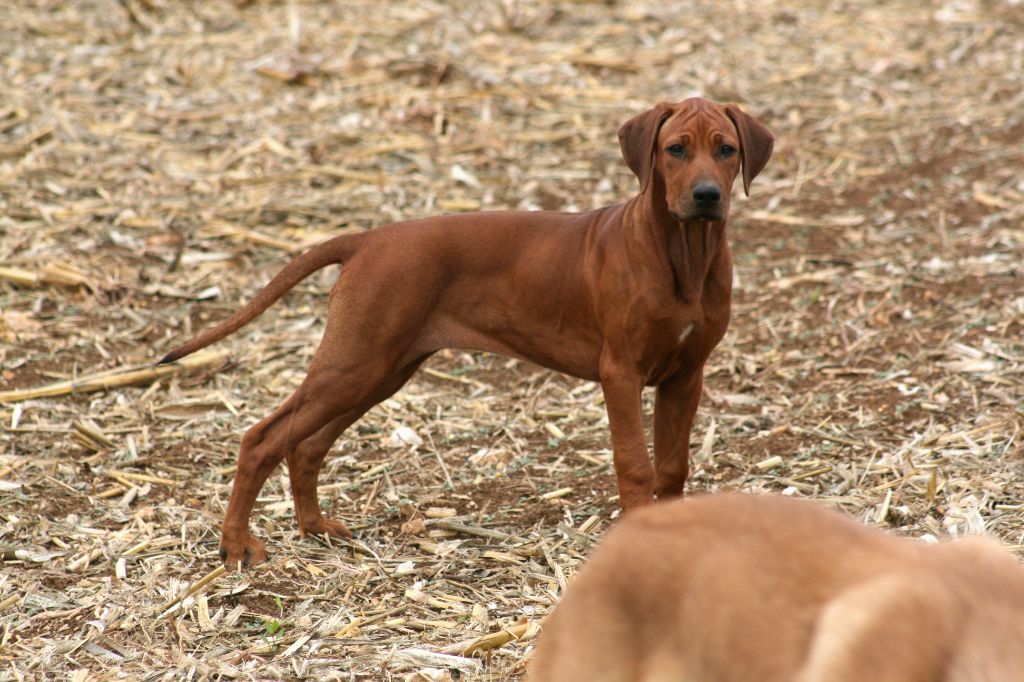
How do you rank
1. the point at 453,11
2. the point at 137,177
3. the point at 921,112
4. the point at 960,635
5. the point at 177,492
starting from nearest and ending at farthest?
the point at 960,635 → the point at 177,492 → the point at 137,177 → the point at 921,112 → the point at 453,11

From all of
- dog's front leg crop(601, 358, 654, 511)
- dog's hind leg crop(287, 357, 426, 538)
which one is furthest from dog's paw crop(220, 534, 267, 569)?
dog's front leg crop(601, 358, 654, 511)

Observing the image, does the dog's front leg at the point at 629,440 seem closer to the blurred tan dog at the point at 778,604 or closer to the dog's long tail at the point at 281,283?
the dog's long tail at the point at 281,283

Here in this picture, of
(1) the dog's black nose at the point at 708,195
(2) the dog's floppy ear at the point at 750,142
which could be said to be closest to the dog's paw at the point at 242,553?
(1) the dog's black nose at the point at 708,195

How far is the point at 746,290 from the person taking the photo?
28.7 feet

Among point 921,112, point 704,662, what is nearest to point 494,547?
point 704,662

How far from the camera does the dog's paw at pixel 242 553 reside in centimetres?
580

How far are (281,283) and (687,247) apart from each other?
1865mm

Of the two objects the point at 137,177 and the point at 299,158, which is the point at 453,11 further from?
the point at 137,177

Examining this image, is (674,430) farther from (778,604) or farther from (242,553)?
(778,604)

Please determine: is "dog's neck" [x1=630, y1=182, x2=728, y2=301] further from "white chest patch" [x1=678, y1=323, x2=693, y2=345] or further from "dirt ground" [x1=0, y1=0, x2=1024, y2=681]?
"dirt ground" [x1=0, y1=0, x2=1024, y2=681]

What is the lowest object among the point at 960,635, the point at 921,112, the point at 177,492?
the point at 177,492

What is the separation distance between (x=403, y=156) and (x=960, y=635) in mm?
8715

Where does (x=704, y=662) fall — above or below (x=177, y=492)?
above

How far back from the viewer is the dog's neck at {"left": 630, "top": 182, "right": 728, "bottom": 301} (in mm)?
5605
